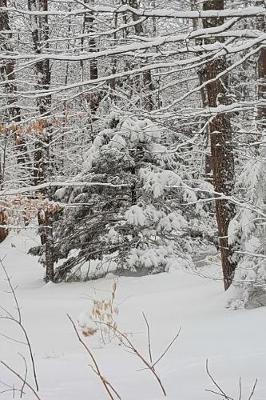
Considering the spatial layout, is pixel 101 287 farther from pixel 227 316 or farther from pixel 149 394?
pixel 149 394

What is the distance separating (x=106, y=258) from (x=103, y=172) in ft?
5.75

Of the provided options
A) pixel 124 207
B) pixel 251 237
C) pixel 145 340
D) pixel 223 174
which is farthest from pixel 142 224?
pixel 145 340

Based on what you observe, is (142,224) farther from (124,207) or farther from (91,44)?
(91,44)

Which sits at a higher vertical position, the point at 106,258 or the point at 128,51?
the point at 128,51

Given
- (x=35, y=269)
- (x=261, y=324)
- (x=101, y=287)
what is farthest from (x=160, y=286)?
(x=35, y=269)

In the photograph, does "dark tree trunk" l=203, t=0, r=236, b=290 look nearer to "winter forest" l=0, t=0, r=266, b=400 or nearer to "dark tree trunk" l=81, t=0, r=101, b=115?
"winter forest" l=0, t=0, r=266, b=400

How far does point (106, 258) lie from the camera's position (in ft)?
38.0

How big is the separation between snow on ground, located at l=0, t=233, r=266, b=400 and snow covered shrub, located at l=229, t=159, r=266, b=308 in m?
0.33

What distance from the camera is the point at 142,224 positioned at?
11.4m

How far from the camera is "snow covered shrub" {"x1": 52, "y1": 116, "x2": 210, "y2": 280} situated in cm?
1145

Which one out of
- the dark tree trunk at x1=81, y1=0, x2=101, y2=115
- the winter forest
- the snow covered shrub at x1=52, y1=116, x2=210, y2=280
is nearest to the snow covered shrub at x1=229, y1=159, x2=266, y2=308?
the winter forest

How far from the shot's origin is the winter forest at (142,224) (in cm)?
357

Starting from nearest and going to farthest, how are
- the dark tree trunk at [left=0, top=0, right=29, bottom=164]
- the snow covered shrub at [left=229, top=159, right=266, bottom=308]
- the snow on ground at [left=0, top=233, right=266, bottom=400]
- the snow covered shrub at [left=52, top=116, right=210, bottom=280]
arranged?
the snow on ground at [left=0, top=233, right=266, bottom=400]
the snow covered shrub at [left=229, top=159, right=266, bottom=308]
the dark tree trunk at [left=0, top=0, right=29, bottom=164]
the snow covered shrub at [left=52, top=116, right=210, bottom=280]

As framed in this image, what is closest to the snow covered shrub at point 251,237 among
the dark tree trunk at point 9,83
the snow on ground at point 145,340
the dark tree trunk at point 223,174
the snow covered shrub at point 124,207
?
the snow on ground at point 145,340
